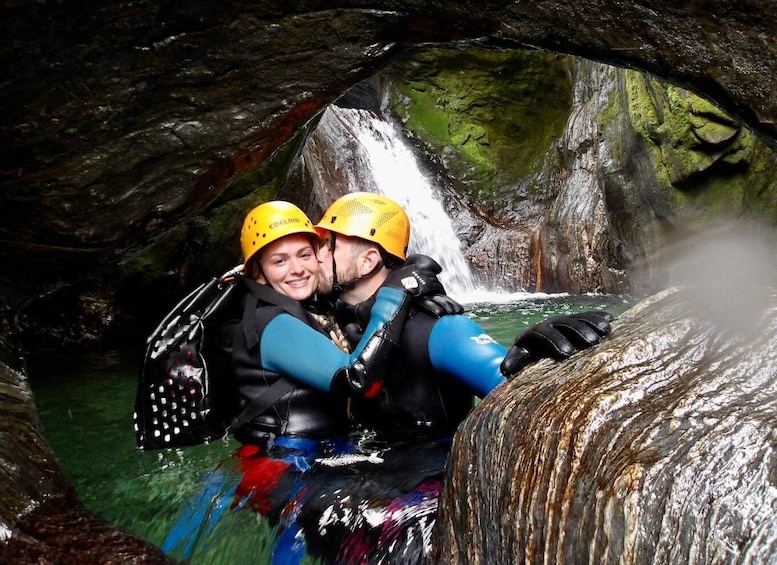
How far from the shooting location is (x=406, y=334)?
153 inches

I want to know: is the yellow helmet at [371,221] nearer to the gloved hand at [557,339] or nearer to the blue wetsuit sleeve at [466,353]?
the blue wetsuit sleeve at [466,353]

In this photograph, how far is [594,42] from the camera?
345 cm

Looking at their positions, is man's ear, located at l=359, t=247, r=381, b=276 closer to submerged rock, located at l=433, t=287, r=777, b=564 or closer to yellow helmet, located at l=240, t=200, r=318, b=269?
yellow helmet, located at l=240, t=200, r=318, b=269

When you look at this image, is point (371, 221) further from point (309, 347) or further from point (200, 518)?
point (200, 518)

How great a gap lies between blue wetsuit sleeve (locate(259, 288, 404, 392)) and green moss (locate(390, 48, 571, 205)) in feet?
38.1

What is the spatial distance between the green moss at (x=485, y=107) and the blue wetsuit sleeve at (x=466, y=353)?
38.7 ft

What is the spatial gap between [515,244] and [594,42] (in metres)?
10.1

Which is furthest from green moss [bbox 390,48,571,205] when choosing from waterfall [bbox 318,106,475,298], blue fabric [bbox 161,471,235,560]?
blue fabric [bbox 161,471,235,560]

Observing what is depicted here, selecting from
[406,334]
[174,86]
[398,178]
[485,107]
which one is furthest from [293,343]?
[485,107]

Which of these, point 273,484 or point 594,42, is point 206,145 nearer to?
point 273,484

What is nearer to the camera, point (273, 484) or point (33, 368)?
point (273, 484)

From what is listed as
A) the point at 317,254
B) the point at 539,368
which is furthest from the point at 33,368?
the point at 539,368

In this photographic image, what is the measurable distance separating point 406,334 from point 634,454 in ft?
6.97

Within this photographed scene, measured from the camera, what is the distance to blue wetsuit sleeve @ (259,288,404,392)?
3781mm
